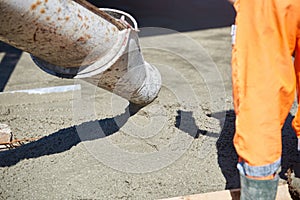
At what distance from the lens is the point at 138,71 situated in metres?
2.62

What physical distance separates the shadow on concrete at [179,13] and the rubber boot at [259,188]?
429cm

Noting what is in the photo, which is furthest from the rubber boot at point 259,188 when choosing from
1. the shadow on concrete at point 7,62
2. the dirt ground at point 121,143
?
the shadow on concrete at point 7,62

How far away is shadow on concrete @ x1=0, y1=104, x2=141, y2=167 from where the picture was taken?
2820 millimetres

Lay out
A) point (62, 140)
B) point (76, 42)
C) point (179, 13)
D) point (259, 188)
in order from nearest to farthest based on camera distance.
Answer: point (259, 188), point (76, 42), point (62, 140), point (179, 13)

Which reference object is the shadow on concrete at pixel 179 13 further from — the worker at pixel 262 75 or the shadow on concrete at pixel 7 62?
the worker at pixel 262 75

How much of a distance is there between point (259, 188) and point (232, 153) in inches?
41.8

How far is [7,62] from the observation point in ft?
16.8

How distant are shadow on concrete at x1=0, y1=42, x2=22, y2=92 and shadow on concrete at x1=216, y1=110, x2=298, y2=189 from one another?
2.20 meters

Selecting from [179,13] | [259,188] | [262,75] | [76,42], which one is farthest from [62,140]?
[179,13]

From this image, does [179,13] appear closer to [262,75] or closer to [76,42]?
[76,42]

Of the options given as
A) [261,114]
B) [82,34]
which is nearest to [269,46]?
[261,114]

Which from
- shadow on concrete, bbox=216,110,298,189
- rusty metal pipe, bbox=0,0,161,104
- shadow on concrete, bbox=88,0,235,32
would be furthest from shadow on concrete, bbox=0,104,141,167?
shadow on concrete, bbox=88,0,235,32

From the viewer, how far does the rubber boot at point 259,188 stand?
1820 millimetres

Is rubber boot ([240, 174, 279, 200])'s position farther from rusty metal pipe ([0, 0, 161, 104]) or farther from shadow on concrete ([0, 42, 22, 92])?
shadow on concrete ([0, 42, 22, 92])
